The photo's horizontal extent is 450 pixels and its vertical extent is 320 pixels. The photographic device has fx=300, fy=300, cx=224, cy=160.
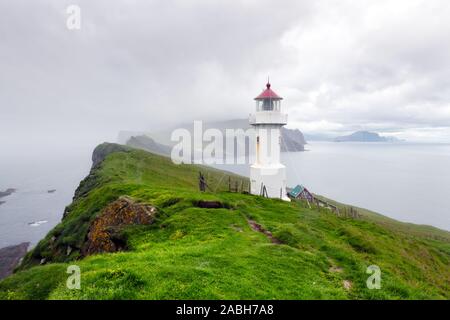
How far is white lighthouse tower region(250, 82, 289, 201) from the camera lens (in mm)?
33469

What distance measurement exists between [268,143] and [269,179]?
4.17 metres

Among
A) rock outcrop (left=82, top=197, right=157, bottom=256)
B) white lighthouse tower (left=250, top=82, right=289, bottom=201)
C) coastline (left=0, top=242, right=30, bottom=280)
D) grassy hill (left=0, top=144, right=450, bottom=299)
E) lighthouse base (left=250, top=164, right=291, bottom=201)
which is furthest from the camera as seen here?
coastline (left=0, top=242, right=30, bottom=280)

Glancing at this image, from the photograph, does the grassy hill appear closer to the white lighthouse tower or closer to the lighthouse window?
the white lighthouse tower

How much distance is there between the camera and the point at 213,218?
20781 mm

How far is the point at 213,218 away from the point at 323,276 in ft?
29.6

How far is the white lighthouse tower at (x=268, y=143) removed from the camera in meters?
33.5

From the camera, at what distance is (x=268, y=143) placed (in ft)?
111

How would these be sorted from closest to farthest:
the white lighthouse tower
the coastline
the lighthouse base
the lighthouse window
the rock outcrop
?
the rock outcrop
the white lighthouse tower
the lighthouse window
the lighthouse base
the coastline

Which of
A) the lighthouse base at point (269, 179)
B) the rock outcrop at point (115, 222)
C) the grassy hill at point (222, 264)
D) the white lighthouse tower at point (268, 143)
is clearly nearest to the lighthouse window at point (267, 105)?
the white lighthouse tower at point (268, 143)

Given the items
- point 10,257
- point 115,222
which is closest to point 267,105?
point 115,222

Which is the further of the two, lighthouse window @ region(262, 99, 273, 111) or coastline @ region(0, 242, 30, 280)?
coastline @ region(0, 242, 30, 280)

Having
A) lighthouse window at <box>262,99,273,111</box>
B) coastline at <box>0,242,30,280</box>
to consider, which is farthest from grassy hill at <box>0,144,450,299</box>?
coastline at <box>0,242,30,280</box>
